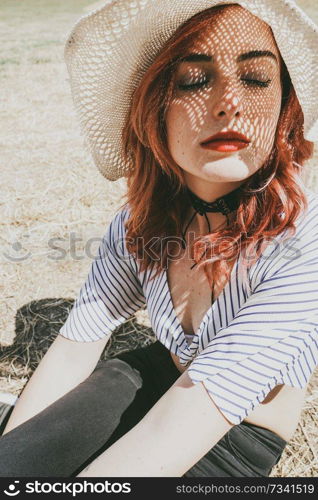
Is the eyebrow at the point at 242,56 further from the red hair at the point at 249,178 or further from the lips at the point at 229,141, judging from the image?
the lips at the point at 229,141

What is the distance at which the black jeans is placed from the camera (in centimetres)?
133

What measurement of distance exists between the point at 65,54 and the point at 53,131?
4.14 meters

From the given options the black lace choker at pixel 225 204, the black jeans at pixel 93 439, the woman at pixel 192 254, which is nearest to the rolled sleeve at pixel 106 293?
the woman at pixel 192 254

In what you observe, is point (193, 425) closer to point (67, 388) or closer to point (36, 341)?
point (67, 388)

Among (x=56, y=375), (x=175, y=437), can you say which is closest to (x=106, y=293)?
(x=56, y=375)

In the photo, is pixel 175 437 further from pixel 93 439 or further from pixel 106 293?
pixel 106 293

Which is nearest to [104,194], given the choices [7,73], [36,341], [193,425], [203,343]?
[36,341]

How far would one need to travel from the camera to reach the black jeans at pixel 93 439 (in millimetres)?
1325

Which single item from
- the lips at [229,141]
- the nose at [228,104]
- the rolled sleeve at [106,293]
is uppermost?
the nose at [228,104]

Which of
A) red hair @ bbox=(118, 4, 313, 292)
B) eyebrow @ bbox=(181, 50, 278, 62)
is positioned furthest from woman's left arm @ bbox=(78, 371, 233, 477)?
eyebrow @ bbox=(181, 50, 278, 62)

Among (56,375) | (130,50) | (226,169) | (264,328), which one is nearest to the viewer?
(264,328)

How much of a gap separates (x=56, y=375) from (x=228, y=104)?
1230 millimetres

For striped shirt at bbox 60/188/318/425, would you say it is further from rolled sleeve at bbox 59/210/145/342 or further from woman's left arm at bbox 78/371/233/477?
rolled sleeve at bbox 59/210/145/342

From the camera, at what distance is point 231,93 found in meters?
1.12
